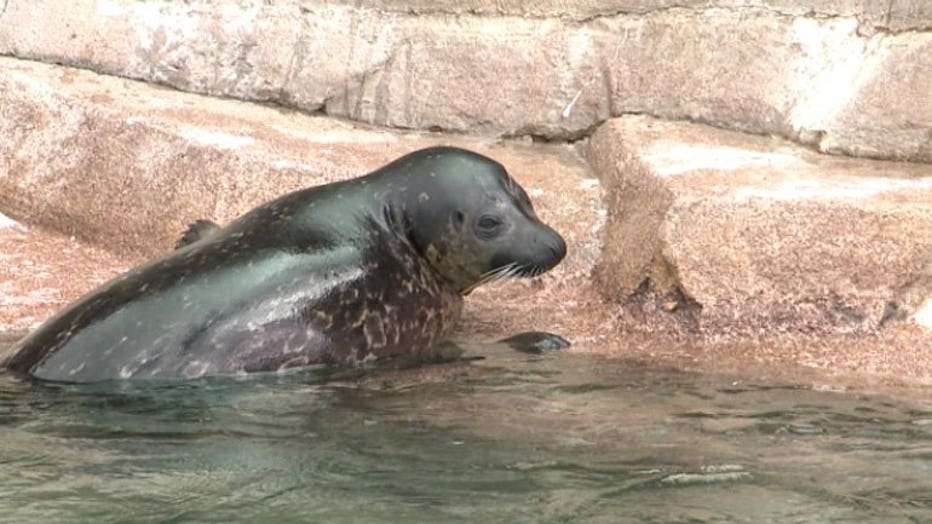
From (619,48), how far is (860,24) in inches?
48.8

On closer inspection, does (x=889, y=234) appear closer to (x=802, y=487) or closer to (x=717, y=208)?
(x=717, y=208)

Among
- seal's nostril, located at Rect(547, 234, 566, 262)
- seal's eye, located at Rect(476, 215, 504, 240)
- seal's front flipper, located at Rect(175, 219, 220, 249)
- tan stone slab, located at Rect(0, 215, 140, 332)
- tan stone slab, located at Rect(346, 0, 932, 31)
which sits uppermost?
tan stone slab, located at Rect(346, 0, 932, 31)

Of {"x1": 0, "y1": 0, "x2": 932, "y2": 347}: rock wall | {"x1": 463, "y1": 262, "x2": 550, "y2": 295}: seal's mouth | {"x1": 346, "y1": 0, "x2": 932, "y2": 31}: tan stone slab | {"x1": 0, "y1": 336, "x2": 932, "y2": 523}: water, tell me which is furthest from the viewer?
{"x1": 346, "y1": 0, "x2": 932, "y2": 31}: tan stone slab

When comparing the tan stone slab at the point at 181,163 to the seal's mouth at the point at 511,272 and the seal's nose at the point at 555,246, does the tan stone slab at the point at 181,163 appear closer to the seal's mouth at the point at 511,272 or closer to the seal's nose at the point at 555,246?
the seal's mouth at the point at 511,272

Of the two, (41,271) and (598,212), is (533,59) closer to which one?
(598,212)

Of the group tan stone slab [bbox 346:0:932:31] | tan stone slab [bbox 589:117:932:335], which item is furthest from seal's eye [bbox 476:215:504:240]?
tan stone slab [bbox 346:0:932:31]

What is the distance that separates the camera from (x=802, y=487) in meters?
4.27

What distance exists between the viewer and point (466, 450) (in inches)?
184

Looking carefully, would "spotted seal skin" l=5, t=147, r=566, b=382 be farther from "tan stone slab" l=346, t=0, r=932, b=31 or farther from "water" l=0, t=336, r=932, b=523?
"tan stone slab" l=346, t=0, r=932, b=31

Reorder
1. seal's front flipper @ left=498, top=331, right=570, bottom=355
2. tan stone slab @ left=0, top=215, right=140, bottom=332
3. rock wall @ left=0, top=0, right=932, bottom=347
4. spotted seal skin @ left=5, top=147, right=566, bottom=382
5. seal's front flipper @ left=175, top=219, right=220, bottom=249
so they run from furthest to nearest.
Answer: seal's front flipper @ left=175, top=219, right=220, bottom=249
tan stone slab @ left=0, top=215, right=140, bottom=332
rock wall @ left=0, top=0, right=932, bottom=347
seal's front flipper @ left=498, top=331, right=570, bottom=355
spotted seal skin @ left=5, top=147, right=566, bottom=382

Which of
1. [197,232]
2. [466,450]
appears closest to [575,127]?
[197,232]

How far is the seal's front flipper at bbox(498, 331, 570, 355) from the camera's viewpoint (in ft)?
21.1

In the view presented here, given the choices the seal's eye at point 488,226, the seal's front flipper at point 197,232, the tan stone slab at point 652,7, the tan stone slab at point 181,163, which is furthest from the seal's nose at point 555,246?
the tan stone slab at point 652,7

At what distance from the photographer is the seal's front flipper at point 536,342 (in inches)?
253
